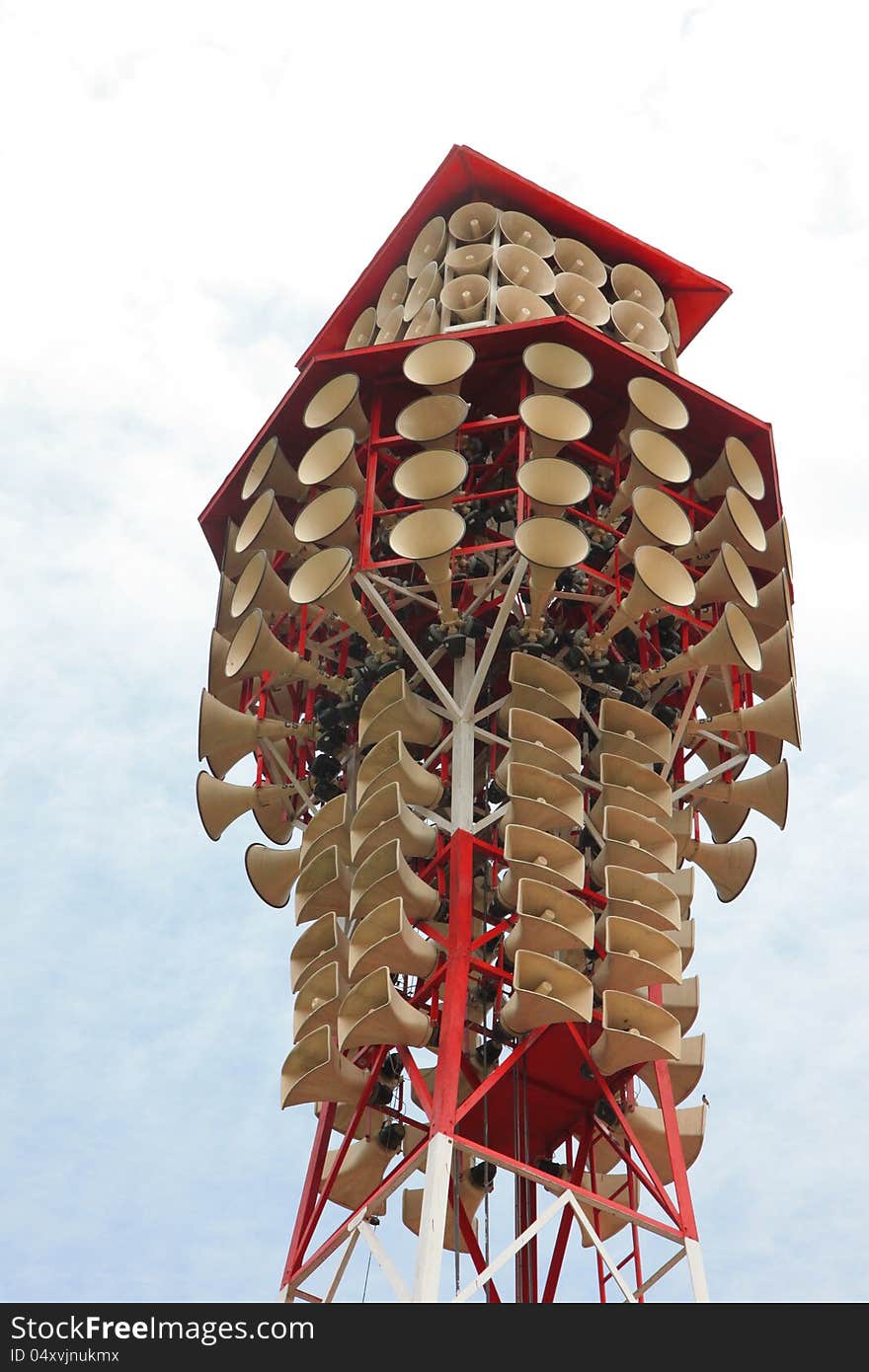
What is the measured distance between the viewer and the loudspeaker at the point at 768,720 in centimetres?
2520

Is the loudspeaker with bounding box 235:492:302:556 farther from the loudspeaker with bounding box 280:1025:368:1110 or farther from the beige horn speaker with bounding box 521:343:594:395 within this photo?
the loudspeaker with bounding box 280:1025:368:1110

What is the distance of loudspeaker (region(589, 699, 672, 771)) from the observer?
80.2 ft

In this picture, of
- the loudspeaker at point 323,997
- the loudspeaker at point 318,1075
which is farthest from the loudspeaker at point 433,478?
the loudspeaker at point 318,1075

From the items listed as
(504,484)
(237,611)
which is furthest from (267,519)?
(504,484)

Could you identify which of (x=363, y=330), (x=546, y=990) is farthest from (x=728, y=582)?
(x=363, y=330)

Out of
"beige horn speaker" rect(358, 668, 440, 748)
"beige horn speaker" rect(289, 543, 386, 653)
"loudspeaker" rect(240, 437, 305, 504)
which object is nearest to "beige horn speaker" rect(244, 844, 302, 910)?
"beige horn speaker" rect(358, 668, 440, 748)

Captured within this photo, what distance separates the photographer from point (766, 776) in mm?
25656

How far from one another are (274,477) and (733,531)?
20.1ft

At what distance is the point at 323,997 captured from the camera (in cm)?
2362

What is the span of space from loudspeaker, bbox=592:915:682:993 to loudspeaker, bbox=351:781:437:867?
238cm

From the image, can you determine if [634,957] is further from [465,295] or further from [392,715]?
[465,295]

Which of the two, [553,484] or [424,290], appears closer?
[553,484]

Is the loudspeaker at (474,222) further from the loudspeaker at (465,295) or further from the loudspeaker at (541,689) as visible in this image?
the loudspeaker at (541,689)
